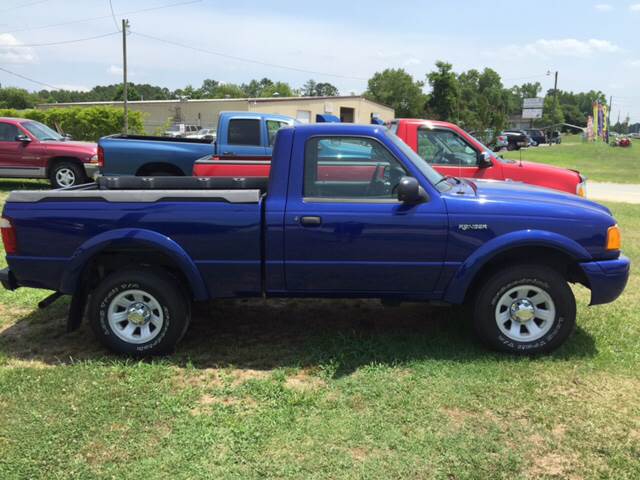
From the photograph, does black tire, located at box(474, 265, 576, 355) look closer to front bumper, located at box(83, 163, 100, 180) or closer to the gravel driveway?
front bumper, located at box(83, 163, 100, 180)

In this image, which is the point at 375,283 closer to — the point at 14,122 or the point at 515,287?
the point at 515,287

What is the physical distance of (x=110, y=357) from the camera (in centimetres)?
432

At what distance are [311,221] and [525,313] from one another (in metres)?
1.81

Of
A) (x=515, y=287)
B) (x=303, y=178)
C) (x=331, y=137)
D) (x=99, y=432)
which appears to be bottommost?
(x=99, y=432)

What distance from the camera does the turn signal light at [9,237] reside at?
13.7 ft

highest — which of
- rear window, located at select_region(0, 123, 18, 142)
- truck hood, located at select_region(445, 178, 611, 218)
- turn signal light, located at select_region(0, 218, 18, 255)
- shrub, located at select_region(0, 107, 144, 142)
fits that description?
shrub, located at select_region(0, 107, 144, 142)

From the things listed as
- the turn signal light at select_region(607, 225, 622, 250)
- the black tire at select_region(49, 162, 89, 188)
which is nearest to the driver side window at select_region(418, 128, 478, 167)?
the turn signal light at select_region(607, 225, 622, 250)

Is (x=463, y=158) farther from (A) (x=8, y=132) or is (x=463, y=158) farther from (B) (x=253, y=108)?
(B) (x=253, y=108)

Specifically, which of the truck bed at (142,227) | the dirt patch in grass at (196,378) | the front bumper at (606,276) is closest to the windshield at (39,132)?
the truck bed at (142,227)

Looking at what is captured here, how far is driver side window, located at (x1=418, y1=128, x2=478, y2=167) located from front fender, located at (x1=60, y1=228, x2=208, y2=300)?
4.53m

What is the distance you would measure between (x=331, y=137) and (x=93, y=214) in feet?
6.28

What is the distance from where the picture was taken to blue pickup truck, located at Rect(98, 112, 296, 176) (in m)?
9.84

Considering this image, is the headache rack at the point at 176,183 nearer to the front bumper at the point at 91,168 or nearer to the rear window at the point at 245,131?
the rear window at the point at 245,131

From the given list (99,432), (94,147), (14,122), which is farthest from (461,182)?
(14,122)
